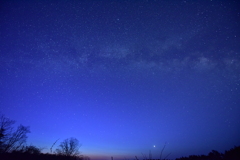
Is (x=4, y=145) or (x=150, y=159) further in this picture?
(x=4, y=145)

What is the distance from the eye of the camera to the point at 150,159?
4.36 m

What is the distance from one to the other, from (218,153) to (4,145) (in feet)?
116

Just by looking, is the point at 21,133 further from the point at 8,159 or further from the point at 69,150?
the point at 69,150

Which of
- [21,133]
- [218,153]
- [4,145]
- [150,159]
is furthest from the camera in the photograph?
[21,133]

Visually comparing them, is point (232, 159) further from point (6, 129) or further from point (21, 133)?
point (21, 133)

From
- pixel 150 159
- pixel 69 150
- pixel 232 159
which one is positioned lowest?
pixel 69 150

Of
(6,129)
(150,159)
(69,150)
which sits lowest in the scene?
(69,150)

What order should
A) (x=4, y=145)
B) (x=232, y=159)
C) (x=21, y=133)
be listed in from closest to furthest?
(x=232, y=159) < (x=4, y=145) < (x=21, y=133)

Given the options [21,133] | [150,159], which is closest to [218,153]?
[150,159]

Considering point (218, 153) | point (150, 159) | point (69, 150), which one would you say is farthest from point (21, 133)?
point (218, 153)

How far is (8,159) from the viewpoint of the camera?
12.3 m

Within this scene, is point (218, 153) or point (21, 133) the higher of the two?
point (21, 133)

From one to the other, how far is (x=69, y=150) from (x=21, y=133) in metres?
31.3

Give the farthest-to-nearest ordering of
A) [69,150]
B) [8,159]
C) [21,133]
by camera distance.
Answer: [69,150], [21,133], [8,159]
